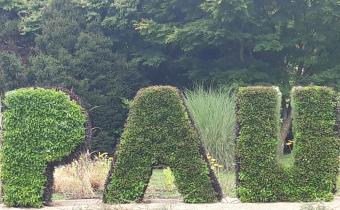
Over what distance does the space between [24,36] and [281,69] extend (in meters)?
8.15

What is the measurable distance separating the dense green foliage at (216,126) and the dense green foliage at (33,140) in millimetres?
4758

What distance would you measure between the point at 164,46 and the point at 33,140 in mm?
10398

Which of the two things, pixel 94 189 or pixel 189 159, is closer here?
pixel 189 159

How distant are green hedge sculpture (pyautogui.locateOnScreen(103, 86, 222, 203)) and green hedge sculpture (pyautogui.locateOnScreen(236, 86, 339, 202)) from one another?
538 millimetres

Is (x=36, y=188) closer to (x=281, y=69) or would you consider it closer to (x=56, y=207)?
(x=56, y=207)

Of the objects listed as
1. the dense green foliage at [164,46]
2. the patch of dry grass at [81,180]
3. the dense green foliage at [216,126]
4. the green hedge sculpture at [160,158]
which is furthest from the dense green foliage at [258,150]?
the dense green foliage at [164,46]

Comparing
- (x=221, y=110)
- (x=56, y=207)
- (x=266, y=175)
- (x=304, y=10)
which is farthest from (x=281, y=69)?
(x=56, y=207)

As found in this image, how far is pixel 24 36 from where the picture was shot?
18.8 metres

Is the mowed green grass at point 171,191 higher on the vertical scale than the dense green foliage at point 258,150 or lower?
lower

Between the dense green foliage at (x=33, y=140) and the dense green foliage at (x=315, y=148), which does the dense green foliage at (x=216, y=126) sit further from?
the dense green foliage at (x=33, y=140)

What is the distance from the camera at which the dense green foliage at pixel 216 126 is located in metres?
12.1

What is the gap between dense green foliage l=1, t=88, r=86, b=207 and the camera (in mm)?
7555

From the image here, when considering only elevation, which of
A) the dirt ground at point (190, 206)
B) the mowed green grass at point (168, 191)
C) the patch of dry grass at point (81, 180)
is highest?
the dirt ground at point (190, 206)

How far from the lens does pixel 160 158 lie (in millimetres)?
7570
